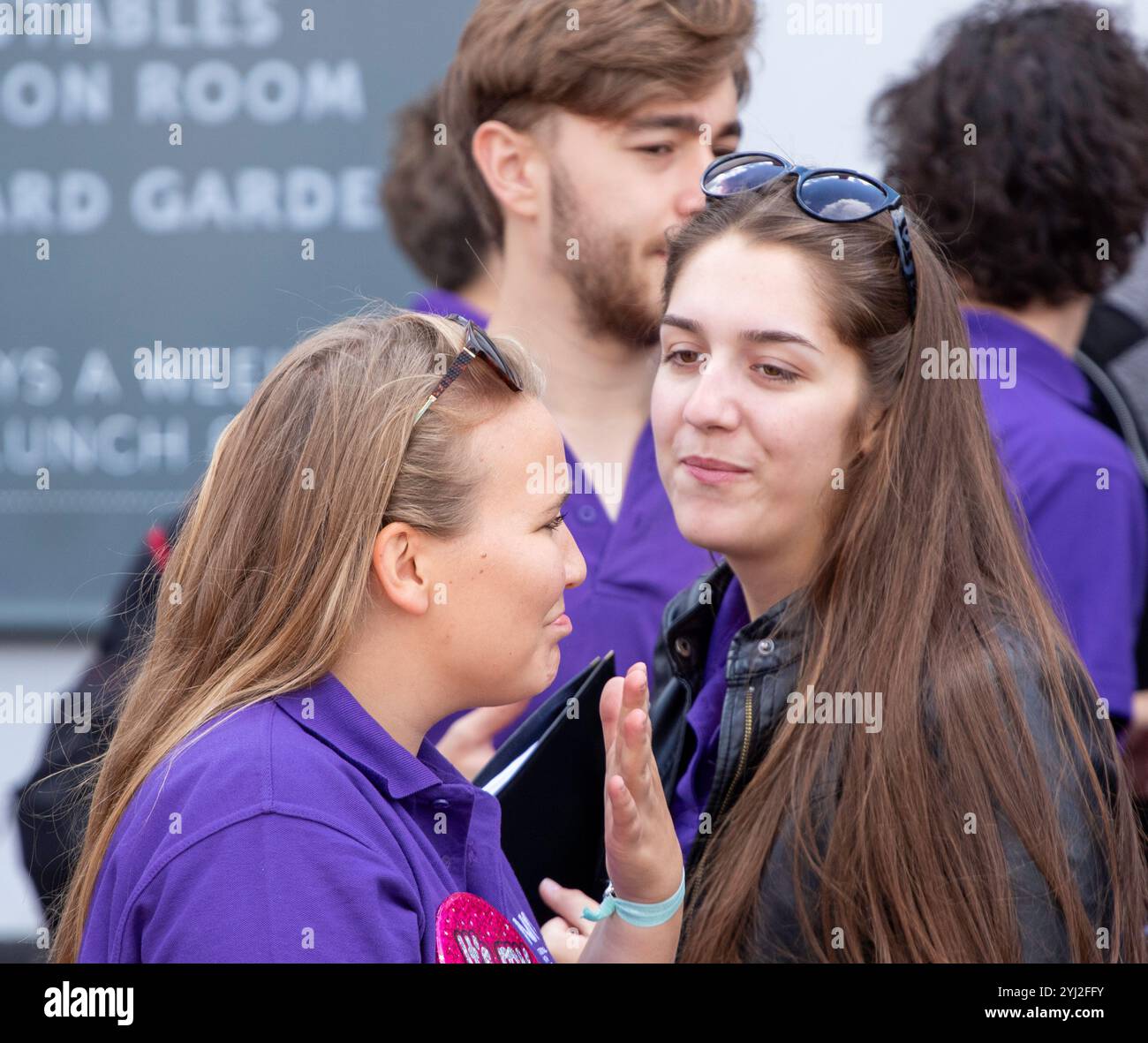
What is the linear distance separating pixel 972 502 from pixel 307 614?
78 cm

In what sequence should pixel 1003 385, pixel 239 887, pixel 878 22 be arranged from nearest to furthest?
pixel 239 887
pixel 1003 385
pixel 878 22

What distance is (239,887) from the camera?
1091 millimetres

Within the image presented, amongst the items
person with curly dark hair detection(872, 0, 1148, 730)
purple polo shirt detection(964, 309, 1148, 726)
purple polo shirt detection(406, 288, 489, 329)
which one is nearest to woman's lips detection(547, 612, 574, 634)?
purple polo shirt detection(964, 309, 1148, 726)

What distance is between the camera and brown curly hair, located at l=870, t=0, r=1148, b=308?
240cm

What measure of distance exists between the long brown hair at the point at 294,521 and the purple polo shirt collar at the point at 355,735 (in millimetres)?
18

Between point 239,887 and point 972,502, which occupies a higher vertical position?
point 972,502

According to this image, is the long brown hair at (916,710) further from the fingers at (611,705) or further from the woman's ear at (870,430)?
the fingers at (611,705)

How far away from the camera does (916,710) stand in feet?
4.75

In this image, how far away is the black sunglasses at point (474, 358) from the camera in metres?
1.37

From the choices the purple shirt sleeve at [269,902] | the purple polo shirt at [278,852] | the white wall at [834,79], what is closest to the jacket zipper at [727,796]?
the purple polo shirt at [278,852]

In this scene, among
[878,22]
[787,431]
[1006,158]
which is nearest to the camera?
[787,431]

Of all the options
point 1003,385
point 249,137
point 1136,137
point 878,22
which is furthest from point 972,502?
point 249,137

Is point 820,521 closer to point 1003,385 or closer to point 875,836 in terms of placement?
point 875,836

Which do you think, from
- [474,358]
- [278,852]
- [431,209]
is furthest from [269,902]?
[431,209]
